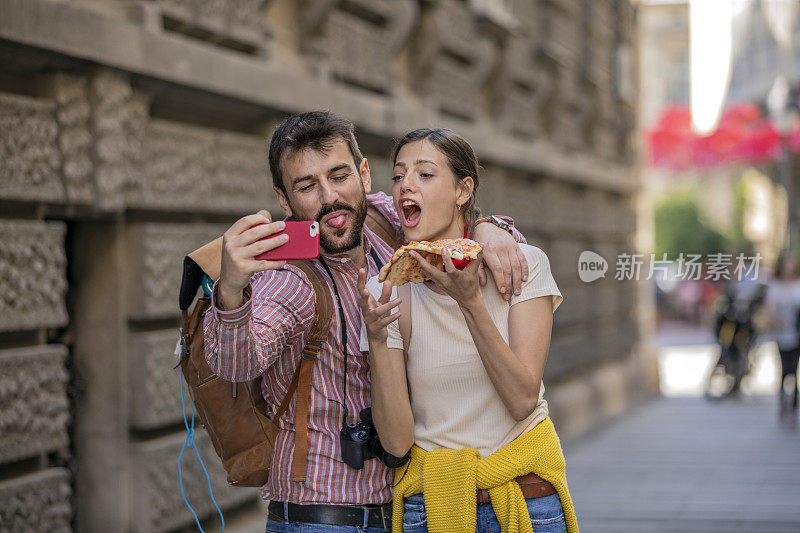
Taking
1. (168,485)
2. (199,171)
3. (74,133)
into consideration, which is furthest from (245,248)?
A: (199,171)

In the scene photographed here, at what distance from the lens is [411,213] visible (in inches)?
114

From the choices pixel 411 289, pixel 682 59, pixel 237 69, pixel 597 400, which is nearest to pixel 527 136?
pixel 597 400

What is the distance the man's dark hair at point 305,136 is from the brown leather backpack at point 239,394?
279 mm

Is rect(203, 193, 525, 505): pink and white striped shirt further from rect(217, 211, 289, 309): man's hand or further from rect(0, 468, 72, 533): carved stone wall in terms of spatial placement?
rect(0, 468, 72, 533): carved stone wall

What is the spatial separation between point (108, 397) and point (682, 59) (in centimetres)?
6080

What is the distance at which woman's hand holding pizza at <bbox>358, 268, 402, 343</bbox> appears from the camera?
2514 mm

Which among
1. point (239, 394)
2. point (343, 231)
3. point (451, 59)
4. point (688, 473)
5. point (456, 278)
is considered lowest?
point (688, 473)

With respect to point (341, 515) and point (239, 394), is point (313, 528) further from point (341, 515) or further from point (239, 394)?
point (239, 394)

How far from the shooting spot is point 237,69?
570cm

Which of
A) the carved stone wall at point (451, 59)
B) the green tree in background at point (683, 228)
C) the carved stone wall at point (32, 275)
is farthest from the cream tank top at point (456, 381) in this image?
the green tree in background at point (683, 228)

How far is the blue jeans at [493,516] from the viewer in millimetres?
2727

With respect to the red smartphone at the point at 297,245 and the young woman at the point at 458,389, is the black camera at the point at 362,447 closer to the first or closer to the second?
the young woman at the point at 458,389

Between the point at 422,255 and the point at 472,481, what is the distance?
578 millimetres
